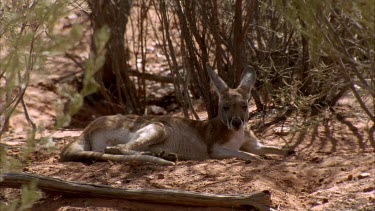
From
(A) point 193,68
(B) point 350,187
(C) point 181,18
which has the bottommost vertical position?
(B) point 350,187

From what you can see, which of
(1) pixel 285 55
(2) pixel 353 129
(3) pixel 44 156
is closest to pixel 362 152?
(2) pixel 353 129

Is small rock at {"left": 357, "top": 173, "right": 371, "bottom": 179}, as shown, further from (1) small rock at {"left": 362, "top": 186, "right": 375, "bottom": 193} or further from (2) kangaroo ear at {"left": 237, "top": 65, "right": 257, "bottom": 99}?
(2) kangaroo ear at {"left": 237, "top": 65, "right": 257, "bottom": 99}

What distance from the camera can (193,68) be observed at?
9344mm

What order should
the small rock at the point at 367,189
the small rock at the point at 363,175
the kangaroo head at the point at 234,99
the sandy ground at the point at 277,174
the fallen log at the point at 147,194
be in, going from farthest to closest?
the kangaroo head at the point at 234,99 < the small rock at the point at 363,175 < the small rock at the point at 367,189 < the sandy ground at the point at 277,174 < the fallen log at the point at 147,194

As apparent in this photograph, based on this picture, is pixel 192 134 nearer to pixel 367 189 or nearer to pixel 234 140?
pixel 234 140

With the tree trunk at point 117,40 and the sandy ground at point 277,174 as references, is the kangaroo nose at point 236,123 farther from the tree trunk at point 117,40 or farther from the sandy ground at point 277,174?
the tree trunk at point 117,40

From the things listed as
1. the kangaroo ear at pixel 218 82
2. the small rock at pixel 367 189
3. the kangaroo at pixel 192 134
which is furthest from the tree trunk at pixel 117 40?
the small rock at pixel 367 189

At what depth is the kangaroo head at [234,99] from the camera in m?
8.43

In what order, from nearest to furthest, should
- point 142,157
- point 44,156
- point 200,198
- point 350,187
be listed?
point 200,198, point 350,187, point 142,157, point 44,156

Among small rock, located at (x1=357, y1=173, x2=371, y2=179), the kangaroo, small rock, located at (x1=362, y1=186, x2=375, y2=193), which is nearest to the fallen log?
small rock, located at (x1=362, y1=186, x2=375, y2=193)

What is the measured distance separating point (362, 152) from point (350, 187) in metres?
1.51

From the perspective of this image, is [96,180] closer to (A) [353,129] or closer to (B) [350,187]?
(B) [350,187]

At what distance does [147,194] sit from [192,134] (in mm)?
2721

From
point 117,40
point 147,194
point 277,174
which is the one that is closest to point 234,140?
point 277,174
